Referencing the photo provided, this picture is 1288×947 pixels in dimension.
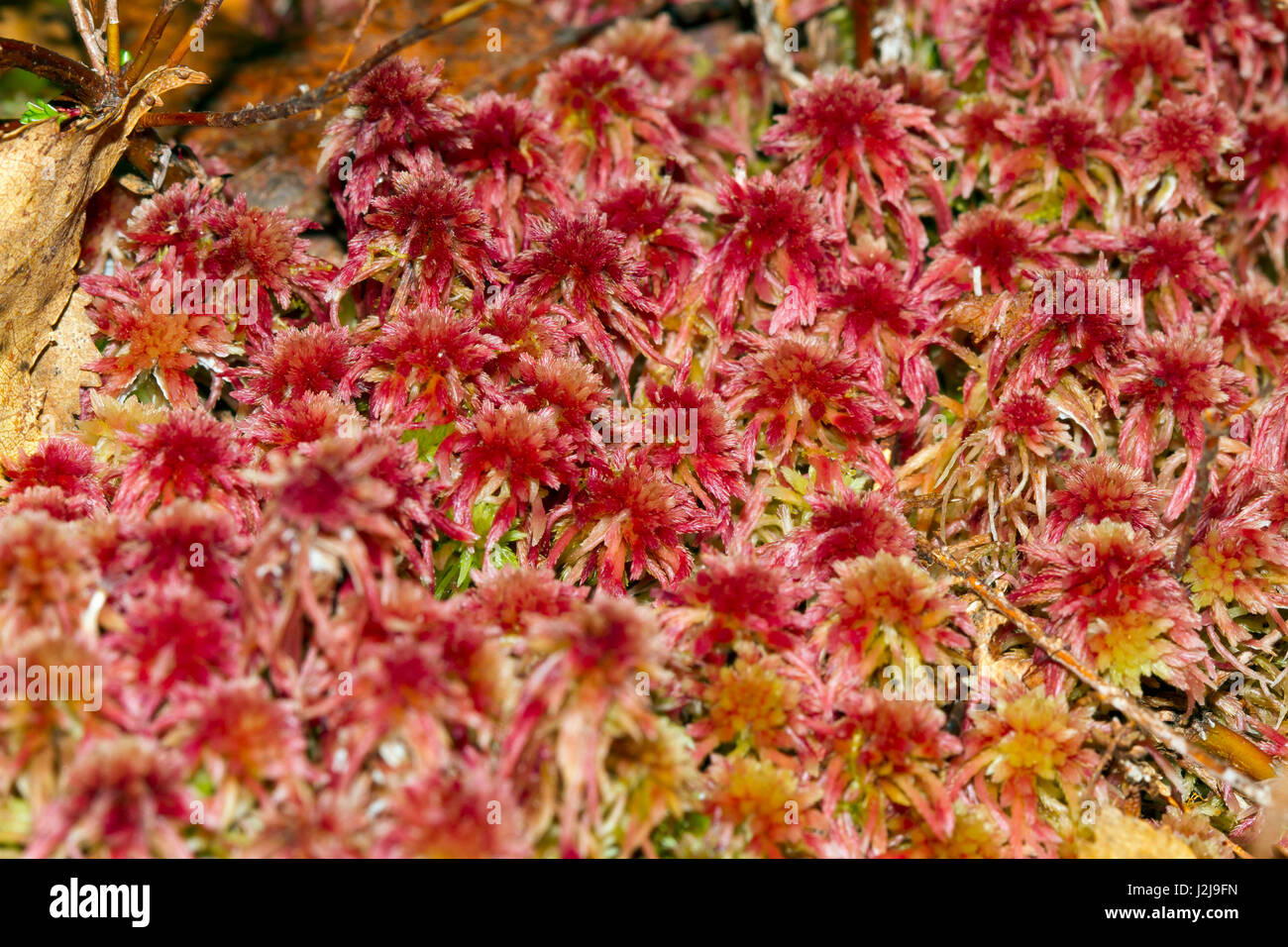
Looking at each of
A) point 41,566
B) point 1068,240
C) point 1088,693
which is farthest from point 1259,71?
point 41,566

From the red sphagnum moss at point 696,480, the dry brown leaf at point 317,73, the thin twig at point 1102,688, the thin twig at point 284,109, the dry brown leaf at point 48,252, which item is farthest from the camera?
the dry brown leaf at point 317,73

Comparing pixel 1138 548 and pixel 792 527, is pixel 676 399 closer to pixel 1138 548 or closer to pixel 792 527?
pixel 792 527

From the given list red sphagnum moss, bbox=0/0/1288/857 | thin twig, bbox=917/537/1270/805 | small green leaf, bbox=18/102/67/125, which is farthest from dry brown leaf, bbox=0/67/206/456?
thin twig, bbox=917/537/1270/805

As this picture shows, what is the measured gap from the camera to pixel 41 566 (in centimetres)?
176

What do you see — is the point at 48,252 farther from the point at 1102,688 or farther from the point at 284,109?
the point at 1102,688

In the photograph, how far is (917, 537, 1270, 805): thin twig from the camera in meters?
1.85

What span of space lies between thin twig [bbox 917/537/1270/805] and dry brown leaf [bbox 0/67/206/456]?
7.21 feet

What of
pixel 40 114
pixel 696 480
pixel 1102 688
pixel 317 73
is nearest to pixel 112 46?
pixel 40 114

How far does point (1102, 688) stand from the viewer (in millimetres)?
2023

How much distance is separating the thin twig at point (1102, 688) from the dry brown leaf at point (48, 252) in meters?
2.20

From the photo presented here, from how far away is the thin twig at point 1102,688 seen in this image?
1.85 m

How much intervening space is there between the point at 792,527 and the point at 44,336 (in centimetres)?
195

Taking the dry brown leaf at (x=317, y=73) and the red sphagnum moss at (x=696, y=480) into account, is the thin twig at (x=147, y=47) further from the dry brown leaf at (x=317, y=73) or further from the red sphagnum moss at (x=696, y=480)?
the dry brown leaf at (x=317, y=73)

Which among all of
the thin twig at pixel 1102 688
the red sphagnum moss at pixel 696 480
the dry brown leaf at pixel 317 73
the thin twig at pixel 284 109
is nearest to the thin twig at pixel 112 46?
the thin twig at pixel 284 109
